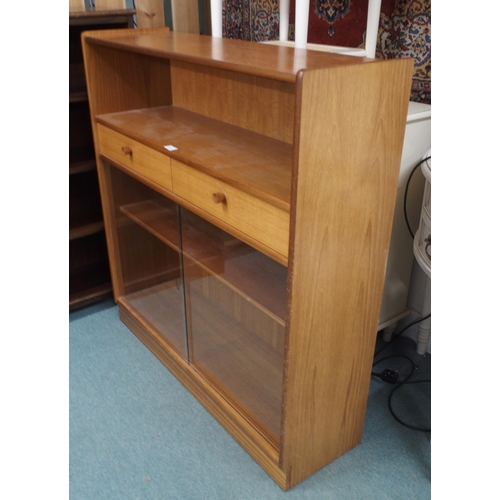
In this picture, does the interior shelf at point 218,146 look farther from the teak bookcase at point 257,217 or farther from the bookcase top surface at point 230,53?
the bookcase top surface at point 230,53

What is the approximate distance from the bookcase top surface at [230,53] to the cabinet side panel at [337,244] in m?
0.07

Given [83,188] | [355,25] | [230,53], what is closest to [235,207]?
[230,53]

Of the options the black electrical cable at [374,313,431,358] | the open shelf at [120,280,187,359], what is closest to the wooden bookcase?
the open shelf at [120,280,187,359]

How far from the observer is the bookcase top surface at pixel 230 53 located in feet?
3.34

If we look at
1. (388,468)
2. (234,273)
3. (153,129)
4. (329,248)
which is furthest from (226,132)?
(388,468)

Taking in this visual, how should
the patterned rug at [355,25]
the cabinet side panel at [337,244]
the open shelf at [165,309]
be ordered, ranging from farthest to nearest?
the open shelf at [165,309], the patterned rug at [355,25], the cabinet side panel at [337,244]

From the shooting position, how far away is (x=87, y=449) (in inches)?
59.4

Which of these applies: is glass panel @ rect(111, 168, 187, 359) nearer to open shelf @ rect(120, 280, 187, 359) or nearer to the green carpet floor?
open shelf @ rect(120, 280, 187, 359)

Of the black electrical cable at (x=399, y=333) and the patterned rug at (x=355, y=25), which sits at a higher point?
the patterned rug at (x=355, y=25)

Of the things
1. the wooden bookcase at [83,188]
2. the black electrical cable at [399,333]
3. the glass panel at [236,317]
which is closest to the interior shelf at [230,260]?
the glass panel at [236,317]

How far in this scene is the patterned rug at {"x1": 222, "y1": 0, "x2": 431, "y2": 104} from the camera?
1605mm

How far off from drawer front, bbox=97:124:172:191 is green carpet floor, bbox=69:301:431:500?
2.29ft
